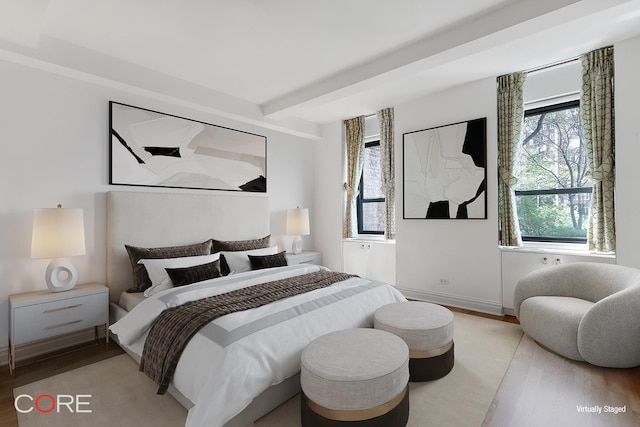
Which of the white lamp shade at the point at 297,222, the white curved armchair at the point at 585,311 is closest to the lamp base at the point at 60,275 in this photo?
the white lamp shade at the point at 297,222

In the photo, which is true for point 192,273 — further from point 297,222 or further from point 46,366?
point 297,222

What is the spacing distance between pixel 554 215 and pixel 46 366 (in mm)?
5076

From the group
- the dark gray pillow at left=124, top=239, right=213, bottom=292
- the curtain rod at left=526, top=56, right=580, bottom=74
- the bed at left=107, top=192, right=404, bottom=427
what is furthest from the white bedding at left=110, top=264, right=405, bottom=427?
the curtain rod at left=526, top=56, right=580, bottom=74

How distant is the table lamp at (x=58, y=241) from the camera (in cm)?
261

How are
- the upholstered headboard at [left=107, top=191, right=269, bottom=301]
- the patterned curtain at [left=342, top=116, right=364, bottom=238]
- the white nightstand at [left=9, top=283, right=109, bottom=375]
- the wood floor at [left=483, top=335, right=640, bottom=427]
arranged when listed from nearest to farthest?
the wood floor at [left=483, top=335, right=640, bottom=427], the white nightstand at [left=9, top=283, right=109, bottom=375], the upholstered headboard at [left=107, top=191, right=269, bottom=301], the patterned curtain at [left=342, top=116, right=364, bottom=238]

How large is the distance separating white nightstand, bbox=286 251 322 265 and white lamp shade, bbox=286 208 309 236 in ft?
1.10

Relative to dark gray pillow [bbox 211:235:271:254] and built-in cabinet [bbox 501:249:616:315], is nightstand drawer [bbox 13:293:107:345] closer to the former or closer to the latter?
dark gray pillow [bbox 211:235:271:254]

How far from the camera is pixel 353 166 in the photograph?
5.14m

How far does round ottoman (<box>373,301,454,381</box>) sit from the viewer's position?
7.48 feet

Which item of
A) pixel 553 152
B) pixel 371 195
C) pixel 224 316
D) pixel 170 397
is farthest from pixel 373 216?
pixel 170 397

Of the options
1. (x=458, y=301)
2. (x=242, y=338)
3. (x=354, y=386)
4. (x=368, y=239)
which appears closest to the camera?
(x=354, y=386)

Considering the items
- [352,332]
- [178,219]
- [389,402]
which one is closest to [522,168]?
[352,332]

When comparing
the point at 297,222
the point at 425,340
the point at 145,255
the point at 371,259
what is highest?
the point at 297,222

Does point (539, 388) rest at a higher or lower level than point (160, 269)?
lower
